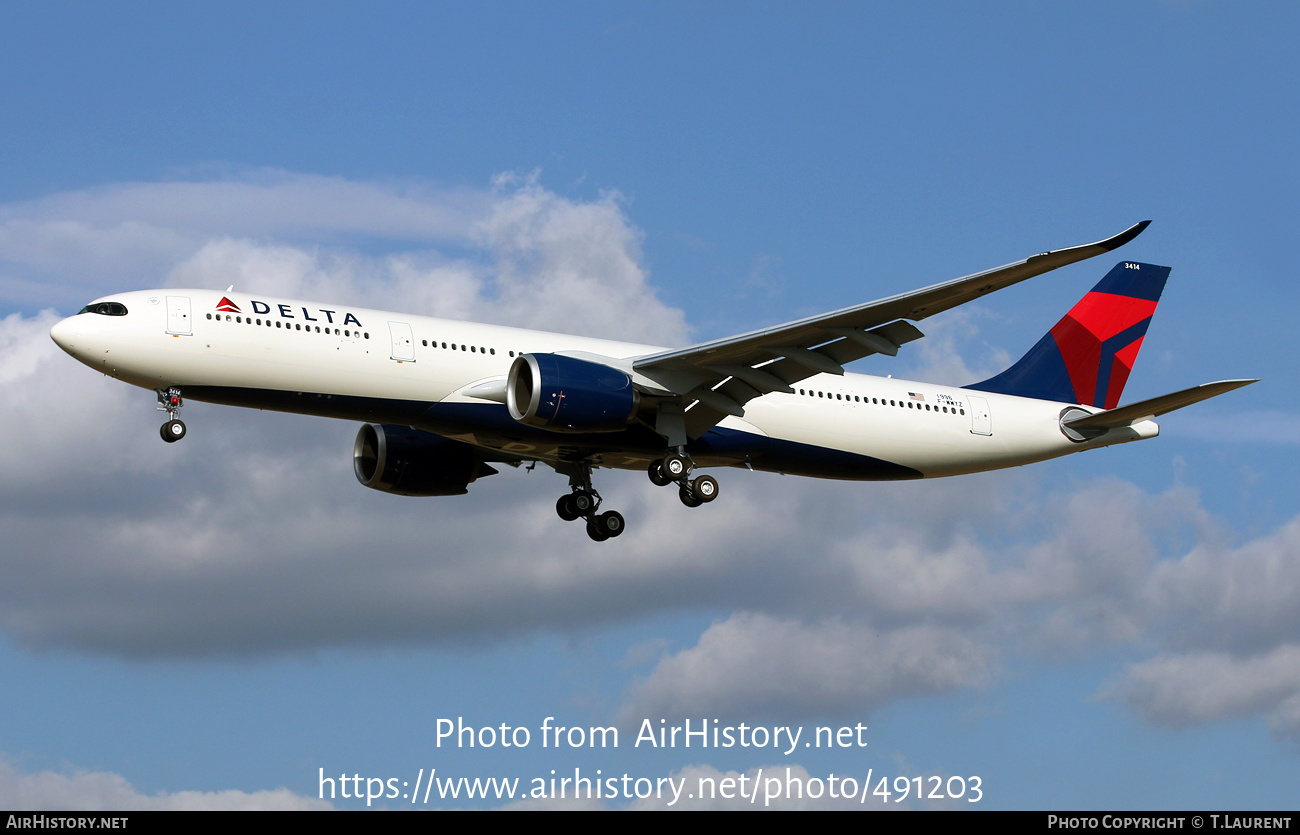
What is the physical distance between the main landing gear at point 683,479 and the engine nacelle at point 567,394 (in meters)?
2.37

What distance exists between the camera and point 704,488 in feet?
117

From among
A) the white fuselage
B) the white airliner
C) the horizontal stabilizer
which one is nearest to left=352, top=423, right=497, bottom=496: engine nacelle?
the white airliner

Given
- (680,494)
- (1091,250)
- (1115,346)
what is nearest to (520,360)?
(680,494)

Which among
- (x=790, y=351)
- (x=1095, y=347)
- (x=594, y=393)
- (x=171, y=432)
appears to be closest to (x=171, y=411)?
(x=171, y=432)

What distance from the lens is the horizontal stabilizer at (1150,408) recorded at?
32.7 m

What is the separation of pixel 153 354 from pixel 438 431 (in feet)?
21.7

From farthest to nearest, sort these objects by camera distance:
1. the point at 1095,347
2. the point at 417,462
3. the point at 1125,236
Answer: the point at 1095,347 < the point at 417,462 < the point at 1125,236

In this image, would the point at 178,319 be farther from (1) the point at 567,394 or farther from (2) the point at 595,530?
(2) the point at 595,530

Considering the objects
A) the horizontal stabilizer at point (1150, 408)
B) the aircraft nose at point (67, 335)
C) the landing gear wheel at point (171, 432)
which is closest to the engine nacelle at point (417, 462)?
the landing gear wheel at point (171, 432)

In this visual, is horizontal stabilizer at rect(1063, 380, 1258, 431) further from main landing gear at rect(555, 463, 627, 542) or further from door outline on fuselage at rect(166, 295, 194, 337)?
door outline on fuselage at rect(166, 295, 194, 337)

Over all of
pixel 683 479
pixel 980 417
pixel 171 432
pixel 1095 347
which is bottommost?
pixel 171 432

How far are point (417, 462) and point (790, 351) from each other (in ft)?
39.7

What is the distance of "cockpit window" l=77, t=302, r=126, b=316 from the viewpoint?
3147 centimetres

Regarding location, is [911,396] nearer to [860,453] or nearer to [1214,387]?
[860,453]
